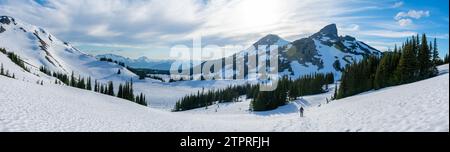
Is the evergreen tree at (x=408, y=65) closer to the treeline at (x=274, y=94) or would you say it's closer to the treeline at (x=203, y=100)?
the treeline at (x=274, y=94)

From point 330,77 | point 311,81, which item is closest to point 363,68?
point 311,81

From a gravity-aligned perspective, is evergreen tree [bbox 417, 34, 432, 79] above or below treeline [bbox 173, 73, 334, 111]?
above

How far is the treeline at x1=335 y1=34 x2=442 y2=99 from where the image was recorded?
197 ft

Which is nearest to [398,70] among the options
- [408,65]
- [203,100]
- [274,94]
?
[408,65]

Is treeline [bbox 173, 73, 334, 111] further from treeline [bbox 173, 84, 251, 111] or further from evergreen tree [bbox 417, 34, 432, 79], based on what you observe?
evergreen tree [bbox 417, 34, 432, 79]

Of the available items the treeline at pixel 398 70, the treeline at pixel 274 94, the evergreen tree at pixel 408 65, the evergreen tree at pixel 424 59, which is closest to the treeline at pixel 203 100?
the treeline at pixel 274 94

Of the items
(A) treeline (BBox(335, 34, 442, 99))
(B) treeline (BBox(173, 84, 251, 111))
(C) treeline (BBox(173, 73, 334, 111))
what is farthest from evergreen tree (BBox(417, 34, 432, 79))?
(B) treeline (BBox(173, 84, 251, 111))

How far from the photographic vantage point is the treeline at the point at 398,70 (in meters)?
60.2

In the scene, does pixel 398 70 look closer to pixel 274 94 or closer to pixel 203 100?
pixel 274 94

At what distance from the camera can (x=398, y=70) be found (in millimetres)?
61125
